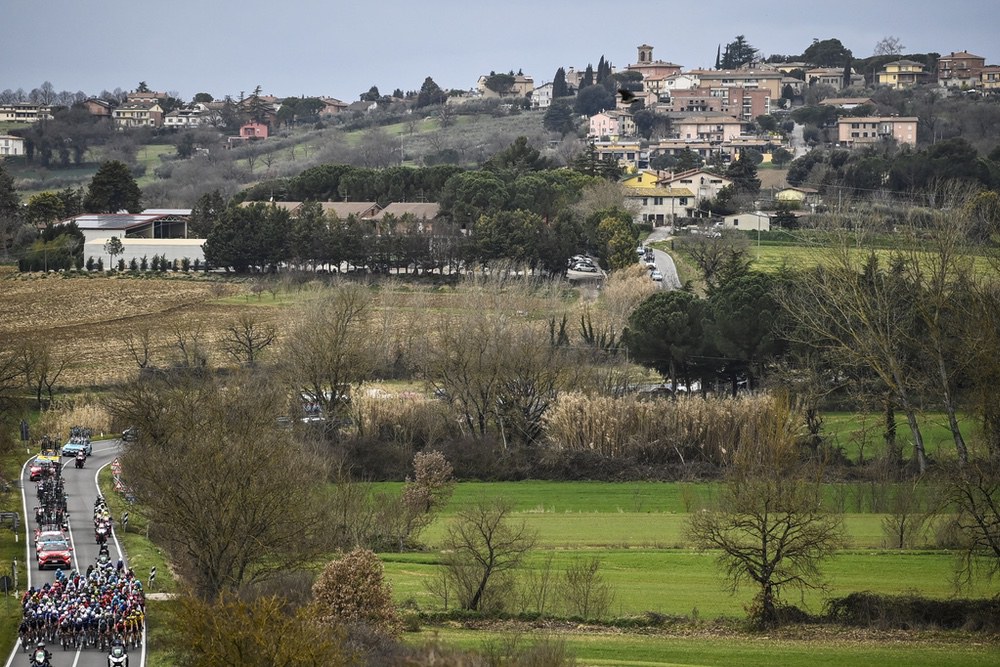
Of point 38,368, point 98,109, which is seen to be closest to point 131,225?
point 38,368

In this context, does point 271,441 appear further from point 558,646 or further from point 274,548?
point 558,646

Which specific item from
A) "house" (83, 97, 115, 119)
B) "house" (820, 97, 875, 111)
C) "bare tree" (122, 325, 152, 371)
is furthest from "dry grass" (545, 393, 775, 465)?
"house" (83, 97, 115, 119)

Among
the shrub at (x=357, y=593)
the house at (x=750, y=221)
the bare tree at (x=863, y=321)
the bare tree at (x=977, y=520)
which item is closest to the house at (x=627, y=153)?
the house at (x=750, y=221)

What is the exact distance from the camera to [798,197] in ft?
348

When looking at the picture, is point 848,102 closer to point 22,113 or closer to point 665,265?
point 665,265

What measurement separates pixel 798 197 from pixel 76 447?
228 ft

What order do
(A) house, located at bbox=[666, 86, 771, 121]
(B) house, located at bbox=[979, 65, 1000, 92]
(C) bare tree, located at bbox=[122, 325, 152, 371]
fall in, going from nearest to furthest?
(C) bare tree, located at bbox=[122, 325, 152, 371], (A) house, located at bbox=[666, 86, 771, 121], (B) house, located at bbox=[979, 65, 1000, 92]

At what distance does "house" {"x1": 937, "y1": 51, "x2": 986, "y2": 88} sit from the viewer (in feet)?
589

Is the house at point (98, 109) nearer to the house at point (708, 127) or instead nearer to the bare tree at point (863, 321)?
the house at point (708, 127)

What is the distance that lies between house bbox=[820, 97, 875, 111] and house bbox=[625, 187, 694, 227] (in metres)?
61.0

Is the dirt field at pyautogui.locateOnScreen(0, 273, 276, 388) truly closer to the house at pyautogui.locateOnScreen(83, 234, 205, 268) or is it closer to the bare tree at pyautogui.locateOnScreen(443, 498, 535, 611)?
the house at pyautogui.locateOnScreen(83, 234, 205, 268)

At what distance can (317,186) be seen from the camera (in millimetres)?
102750

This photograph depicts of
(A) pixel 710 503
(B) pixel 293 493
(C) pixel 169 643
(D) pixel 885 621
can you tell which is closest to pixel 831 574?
(D) pixel 885 621

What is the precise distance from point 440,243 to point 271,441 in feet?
159
